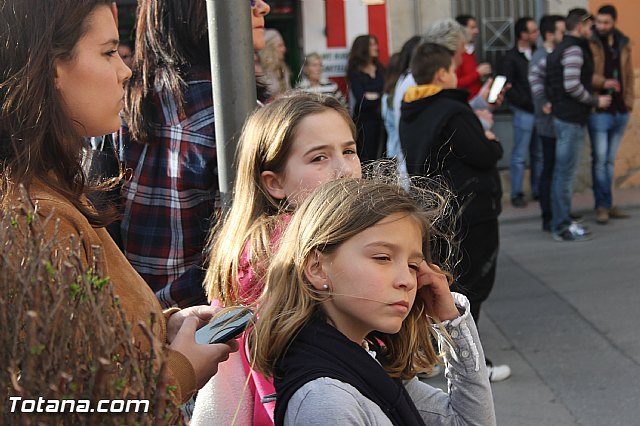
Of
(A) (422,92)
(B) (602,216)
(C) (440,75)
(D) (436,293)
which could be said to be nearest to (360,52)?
(B) (602,216)

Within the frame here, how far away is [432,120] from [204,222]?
2309mm

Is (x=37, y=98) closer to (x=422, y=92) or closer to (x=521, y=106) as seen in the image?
(x=422, y=92)

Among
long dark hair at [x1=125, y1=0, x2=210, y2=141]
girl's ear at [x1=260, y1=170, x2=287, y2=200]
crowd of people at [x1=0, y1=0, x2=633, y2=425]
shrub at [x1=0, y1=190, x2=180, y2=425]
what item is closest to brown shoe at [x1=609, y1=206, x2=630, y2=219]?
crowd of people at [x1=0, y1=0, x2=633, y2=425]

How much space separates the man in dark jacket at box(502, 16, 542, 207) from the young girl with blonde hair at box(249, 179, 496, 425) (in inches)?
339

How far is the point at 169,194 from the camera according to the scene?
3.24m

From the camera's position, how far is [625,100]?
9.55 meters

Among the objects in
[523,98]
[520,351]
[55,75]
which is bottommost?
[520,351]

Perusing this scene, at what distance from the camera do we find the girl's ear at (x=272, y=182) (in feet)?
9.12

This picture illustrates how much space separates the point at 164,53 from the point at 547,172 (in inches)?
263

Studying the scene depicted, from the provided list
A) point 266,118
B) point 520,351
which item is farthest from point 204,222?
point 520,351

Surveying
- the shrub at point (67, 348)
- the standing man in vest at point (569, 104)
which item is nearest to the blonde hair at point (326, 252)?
the shrub at point (67, 348)

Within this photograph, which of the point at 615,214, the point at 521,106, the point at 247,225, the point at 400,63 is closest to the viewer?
the point at 247,225

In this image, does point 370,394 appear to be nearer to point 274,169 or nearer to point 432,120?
point 274,169

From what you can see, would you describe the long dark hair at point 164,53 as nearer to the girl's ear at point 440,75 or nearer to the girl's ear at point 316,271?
the girl's ear at point 316,271
